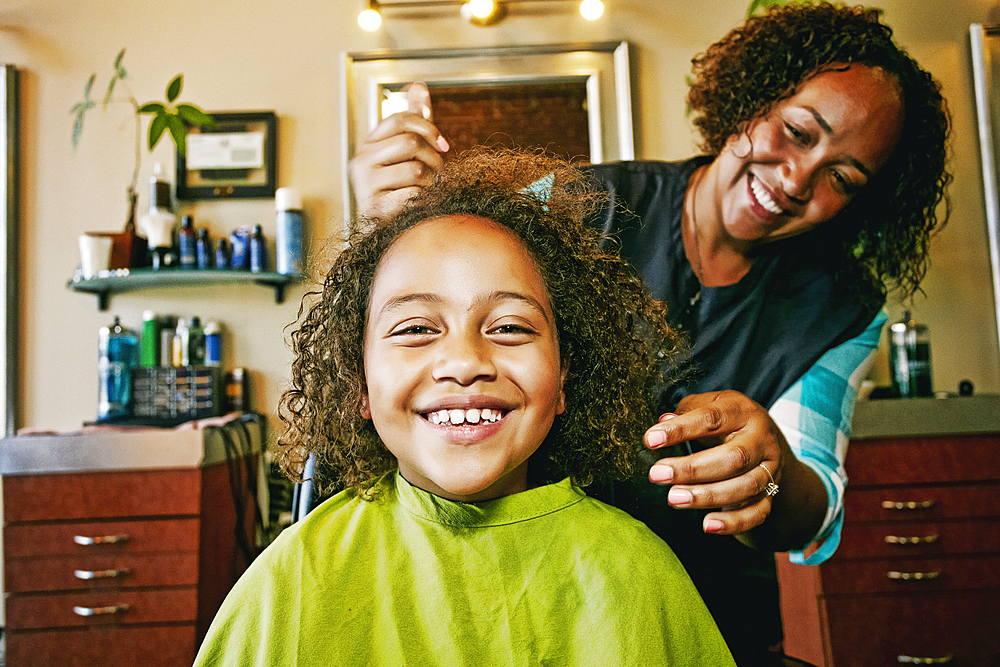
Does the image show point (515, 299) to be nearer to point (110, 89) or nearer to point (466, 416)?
point (466, 416)

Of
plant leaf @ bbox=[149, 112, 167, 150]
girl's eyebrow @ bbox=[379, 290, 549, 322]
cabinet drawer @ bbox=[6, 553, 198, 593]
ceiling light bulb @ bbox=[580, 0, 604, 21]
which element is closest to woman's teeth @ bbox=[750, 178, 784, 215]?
girl's eyebrow @ bbox=[379, 290, 549, 322]

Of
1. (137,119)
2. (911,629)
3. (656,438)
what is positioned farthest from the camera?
(137,119)

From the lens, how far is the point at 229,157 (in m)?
2.37

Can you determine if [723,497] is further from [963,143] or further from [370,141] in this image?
[963,143]

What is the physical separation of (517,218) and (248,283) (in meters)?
1.84

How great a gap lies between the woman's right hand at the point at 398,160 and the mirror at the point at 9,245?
87.3 inches

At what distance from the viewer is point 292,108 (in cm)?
241

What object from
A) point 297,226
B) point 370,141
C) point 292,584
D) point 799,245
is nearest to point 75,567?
point 297,226

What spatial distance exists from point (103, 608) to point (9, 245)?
1504 millimetres

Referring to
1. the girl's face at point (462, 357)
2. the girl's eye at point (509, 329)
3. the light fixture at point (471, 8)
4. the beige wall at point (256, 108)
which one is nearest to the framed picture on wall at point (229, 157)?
the beige wall at point (256, 108)

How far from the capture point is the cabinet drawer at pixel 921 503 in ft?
6.12

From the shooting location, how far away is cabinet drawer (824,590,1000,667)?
183cm

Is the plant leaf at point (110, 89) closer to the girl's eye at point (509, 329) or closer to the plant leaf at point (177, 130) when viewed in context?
the plant leaf at point (177, 130)

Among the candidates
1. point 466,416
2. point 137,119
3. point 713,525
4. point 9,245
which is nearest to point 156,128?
point 137,119
